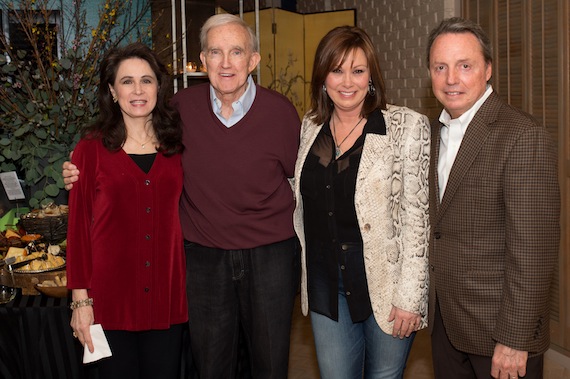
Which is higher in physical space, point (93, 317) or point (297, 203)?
point (297, 203)

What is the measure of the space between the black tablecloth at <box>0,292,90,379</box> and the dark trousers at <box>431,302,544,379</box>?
4.58 feet

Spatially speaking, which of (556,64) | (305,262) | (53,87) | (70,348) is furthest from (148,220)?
(556,64)

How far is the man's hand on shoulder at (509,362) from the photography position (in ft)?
6.03

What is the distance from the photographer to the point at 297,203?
7.55 ft

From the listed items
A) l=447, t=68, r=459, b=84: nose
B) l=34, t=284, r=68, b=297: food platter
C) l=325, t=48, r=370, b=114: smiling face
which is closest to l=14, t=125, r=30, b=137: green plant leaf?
l=34, t=284, r=68, b=297: food platter

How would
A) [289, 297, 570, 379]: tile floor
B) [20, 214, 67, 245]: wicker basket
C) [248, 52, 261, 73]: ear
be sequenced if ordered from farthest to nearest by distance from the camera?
[289, 297, 570, 379]: tile floor
[20, 214, 67, 245]: wicker basket
[248, 52, 261, 73]: ear

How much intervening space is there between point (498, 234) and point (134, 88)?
4.25ft

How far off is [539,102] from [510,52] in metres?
0.43

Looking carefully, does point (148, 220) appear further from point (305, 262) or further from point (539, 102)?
point (539, 102)

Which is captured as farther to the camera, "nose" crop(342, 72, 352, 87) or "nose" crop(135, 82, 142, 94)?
"nose" crop(135, 82, 142, 94)

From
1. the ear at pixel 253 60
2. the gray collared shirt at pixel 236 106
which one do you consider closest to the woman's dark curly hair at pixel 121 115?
the gray collared shirt at pixel 236 106

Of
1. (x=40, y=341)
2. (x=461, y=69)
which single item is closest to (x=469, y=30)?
(x=461, y=69)

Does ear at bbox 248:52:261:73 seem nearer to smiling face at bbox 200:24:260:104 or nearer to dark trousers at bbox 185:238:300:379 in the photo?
smiling face at bbox 200:24:260:104

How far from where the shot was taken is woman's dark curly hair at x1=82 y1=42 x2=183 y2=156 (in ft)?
7.63
